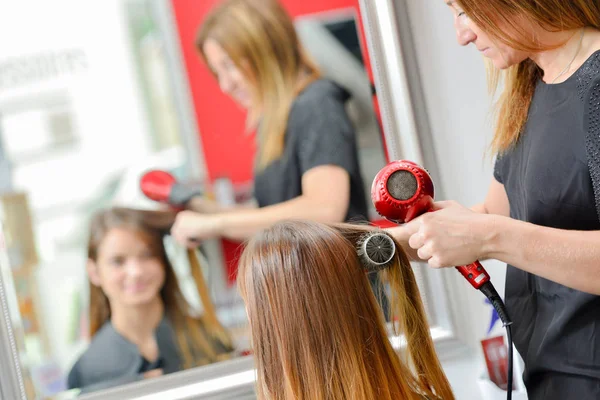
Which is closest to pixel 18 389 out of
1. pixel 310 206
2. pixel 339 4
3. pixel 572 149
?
pixel 310 206

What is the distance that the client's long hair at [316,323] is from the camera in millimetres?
1081

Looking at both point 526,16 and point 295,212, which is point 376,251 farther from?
point 295,212

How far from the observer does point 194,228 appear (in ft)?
6.38

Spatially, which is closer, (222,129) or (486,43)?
(486,43)

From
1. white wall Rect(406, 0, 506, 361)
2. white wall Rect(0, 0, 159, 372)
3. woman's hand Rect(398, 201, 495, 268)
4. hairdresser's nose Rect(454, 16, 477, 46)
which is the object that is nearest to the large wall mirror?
white wall Rect(0, 0, 159, 372)

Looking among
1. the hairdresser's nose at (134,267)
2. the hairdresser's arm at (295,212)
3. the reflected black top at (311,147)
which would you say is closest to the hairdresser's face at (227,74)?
the reflected black top at (311,147)

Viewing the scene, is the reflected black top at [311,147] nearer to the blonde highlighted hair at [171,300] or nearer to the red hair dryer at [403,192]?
the blonde highlighted hair at [171,300]

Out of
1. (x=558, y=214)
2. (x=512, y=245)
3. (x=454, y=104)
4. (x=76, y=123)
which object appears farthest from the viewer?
(x=454, y=104)

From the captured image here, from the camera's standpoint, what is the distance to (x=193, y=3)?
1937 millimetres

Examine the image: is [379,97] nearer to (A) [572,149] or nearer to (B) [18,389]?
(A) [572,149]

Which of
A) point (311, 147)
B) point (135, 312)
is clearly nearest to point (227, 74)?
point (311, 147)

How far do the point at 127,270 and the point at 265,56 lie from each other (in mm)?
695

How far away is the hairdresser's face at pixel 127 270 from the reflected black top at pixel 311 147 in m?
0.34

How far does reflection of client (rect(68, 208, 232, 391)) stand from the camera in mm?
1904
